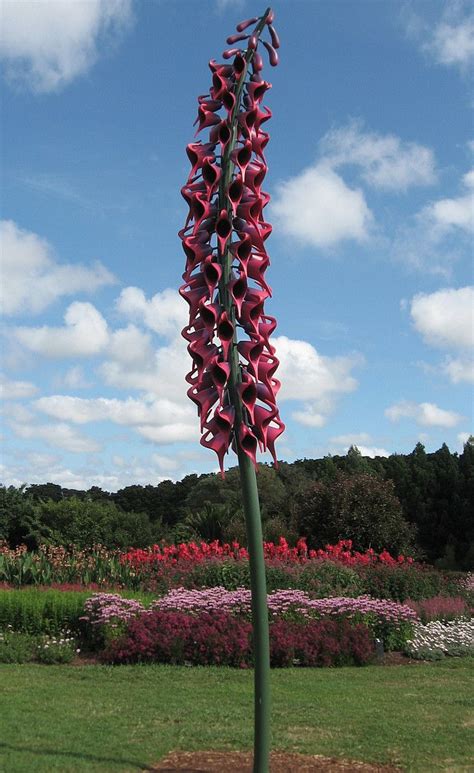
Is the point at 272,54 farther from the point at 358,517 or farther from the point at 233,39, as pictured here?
the point at 358,517

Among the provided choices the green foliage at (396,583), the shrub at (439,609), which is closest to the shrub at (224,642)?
the shrub at (439,609)

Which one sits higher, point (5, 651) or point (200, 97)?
point (200, 97)

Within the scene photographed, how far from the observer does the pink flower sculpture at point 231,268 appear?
493 centimetres

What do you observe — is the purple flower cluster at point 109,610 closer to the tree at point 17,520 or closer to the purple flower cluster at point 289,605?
the purple flower cluster at point 289,605

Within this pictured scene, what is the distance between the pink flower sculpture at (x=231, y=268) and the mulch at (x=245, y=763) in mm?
2178

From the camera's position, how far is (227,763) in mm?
5625

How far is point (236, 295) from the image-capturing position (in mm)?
4984

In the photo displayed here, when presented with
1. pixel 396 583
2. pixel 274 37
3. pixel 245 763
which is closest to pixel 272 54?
pixel 274 37

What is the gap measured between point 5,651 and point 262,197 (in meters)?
7.84

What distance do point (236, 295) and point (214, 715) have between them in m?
4.13

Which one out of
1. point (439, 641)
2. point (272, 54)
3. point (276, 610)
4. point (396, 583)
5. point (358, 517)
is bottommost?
point (439, 641)

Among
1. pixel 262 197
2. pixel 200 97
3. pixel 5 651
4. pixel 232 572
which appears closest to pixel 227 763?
pixel 262 197

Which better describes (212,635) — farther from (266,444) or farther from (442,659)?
(266,444)

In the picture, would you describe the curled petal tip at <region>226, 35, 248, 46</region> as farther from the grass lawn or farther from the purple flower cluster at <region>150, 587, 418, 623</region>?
the purple flower cluster at <region>150, 587, 418, 623</region>
